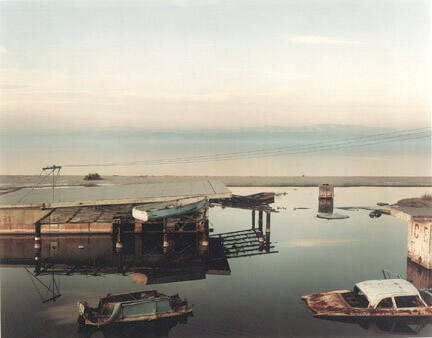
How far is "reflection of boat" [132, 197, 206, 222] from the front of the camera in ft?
126

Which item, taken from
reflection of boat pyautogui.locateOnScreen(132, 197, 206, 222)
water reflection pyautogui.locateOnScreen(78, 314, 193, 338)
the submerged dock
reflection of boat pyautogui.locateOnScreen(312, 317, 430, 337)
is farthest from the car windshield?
reflection of boat pyautogui.locateOnScreen(132, 197, 206, 222)

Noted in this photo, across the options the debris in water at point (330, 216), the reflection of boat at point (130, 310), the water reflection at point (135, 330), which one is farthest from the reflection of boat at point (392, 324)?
the debris in water at point (330, 216)

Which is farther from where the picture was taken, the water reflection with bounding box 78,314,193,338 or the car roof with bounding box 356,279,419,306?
the car roof with bounding box 356,279,419,306

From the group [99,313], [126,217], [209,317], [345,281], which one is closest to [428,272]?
[345,281]

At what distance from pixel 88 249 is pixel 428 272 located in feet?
100

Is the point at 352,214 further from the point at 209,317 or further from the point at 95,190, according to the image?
the point at 209,317

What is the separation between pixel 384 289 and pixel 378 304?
1.05 metres

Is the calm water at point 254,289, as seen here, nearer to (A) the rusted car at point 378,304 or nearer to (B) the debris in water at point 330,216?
(A) the rusted car at point 378,304

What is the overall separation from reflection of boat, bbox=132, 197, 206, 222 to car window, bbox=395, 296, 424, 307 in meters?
22.4

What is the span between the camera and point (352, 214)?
62219 millimetres

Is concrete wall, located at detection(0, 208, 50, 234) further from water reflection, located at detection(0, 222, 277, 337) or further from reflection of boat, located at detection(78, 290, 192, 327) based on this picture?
reflection of boat, located at detection(78, 290, 192, 327)

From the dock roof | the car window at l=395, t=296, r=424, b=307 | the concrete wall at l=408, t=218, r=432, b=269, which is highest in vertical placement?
the dock roof

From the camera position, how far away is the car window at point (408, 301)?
78.9ft

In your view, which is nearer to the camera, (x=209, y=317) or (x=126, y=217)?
(x=209, y=317)
